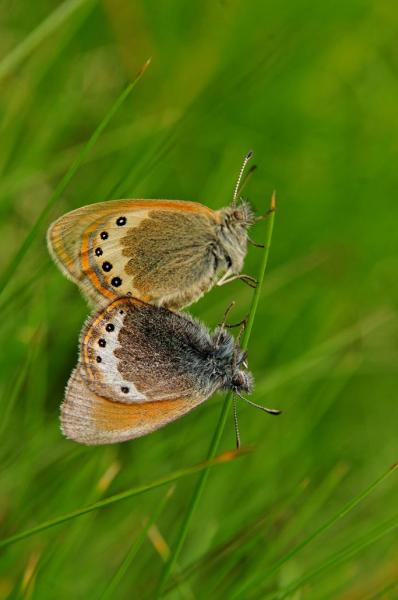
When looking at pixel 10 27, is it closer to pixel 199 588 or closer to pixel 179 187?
pixel 179 187

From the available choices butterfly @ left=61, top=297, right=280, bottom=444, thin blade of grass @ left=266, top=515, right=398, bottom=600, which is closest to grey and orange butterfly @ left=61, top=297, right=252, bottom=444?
butterfly @ left=61, top=297, right=280, bottom=444

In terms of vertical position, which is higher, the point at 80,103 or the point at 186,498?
the point at 80,103

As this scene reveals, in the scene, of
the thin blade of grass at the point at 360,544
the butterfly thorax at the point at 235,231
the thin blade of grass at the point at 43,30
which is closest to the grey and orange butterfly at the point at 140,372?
the butterfly thorax at the point at 235,231

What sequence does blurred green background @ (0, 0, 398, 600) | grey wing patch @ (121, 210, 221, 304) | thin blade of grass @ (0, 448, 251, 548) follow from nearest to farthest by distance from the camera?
thin blade of grass @ (0, 448, 251, 548)
grey wing patch @ (121, 210, 221, 304)
blurred green background @ (0, 0, 398, 600)

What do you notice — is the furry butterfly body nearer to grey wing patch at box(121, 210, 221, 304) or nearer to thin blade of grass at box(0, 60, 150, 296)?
grey wing patch at box(121, 210, 221, 304)

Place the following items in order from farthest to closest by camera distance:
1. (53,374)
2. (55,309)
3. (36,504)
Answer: (53,374) < (55,309) < (36,504)

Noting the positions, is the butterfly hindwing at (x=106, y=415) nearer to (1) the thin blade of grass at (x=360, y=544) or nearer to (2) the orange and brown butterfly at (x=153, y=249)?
(2) the orange and brown butterfly at (x=153, y=249)

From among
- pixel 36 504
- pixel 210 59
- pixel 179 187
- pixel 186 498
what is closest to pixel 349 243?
pixel 179 187
